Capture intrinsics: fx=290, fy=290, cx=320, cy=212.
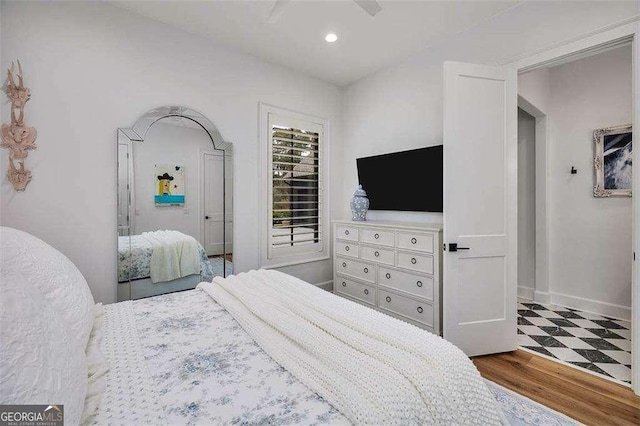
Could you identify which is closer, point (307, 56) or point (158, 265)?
point (158, 265)

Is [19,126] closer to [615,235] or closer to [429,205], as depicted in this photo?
[429,205]

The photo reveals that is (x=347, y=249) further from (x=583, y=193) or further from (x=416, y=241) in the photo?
(x=583, y=193)

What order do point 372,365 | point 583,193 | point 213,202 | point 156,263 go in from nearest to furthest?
point 372,365 → point 156,263 → point 213,202 → point 583,193

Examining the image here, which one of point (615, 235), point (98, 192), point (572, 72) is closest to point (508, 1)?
point (572, 72)

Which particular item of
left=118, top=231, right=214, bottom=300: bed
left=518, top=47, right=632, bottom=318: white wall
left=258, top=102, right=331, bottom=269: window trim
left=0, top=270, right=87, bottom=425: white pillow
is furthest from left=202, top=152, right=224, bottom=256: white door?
left=518, top=47, right=632, bottom=318: white wall

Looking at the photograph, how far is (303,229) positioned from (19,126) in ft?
8.67

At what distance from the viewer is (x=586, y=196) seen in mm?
3266

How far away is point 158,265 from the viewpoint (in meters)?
2.60

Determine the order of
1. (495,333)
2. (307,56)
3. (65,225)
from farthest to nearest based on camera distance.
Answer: (307,56) → (495,333) → (65,225)

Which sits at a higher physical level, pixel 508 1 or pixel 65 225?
pixel 508 1

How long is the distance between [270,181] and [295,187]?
1.18 feet

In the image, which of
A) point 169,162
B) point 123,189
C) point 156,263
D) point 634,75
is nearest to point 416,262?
point 634,75

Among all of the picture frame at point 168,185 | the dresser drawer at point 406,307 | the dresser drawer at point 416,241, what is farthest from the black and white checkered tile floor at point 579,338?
the picture frame at point 168,185

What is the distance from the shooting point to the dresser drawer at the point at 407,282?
2555mm
